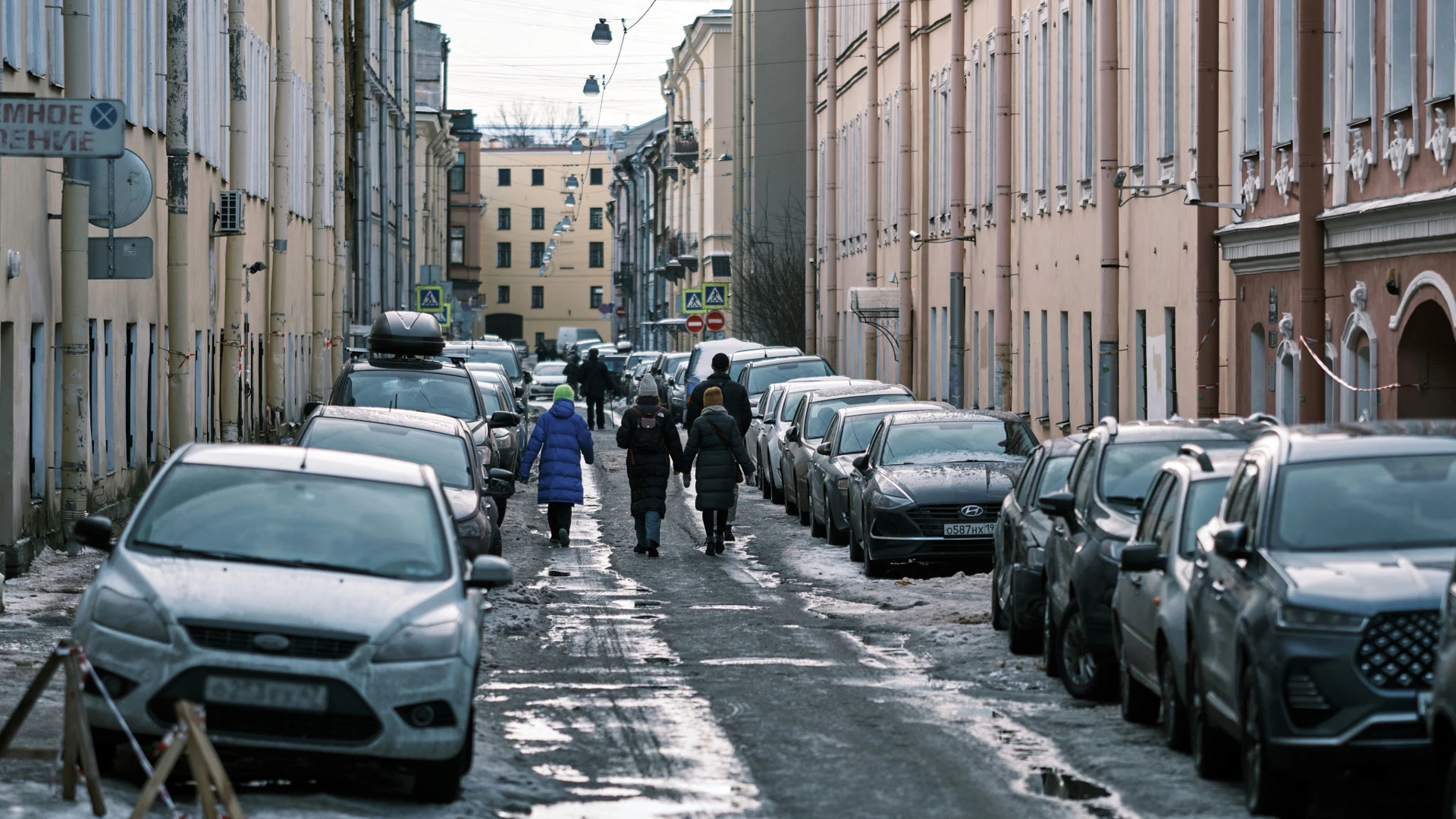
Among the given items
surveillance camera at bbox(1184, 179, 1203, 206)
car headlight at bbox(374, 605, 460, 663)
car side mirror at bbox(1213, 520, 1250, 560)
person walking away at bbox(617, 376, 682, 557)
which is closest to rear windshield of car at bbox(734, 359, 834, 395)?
surveillance camera at bbox(1184, 179, 1203, 206)

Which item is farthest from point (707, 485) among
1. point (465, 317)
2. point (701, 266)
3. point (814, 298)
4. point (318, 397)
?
point (465, 317)

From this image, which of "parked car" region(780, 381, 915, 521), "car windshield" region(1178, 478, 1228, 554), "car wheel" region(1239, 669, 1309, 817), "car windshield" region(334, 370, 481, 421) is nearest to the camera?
"car wheel" region(1239, 669, 1309, 817)

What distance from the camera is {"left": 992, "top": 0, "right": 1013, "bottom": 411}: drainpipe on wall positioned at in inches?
1328

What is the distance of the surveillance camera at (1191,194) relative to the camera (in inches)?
926

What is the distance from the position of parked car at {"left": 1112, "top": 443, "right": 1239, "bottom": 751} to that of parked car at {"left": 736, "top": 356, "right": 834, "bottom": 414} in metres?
26.1

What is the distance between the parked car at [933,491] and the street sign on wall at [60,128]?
9.51 meters

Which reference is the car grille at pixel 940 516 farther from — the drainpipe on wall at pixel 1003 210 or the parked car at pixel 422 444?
the drainpipe on wall at pixel 1003 210

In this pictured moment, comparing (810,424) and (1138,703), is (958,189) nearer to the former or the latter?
(810,424)

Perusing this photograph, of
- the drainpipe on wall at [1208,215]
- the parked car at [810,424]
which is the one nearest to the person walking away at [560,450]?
the parked car at [810,424]

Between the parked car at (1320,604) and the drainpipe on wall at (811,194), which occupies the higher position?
the drainpipe on wall at (811,194)

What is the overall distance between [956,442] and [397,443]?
5.82 meters

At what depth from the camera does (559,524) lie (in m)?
23.5

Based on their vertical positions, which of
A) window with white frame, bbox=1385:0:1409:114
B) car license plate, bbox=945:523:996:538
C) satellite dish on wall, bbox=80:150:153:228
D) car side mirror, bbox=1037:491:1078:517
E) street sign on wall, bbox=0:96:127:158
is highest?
window with white frame, bbox=1385:0:1409:114

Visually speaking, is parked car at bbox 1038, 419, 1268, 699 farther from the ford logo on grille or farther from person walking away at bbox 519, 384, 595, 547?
person walking away at bbox 519, 384, 595, 547
